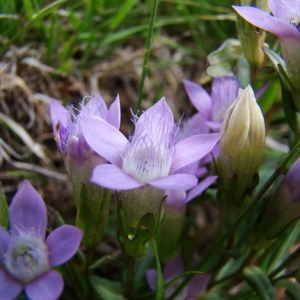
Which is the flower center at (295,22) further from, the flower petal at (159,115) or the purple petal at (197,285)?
the purple petal at (197,285)

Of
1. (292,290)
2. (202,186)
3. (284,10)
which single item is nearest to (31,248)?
(202,186)

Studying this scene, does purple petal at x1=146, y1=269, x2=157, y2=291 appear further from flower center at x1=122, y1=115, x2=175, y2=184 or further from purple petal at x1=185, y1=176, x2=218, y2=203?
flower center at x1=122, y1=115, x2=175, y2=184

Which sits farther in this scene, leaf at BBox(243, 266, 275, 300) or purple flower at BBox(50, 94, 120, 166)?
leaf at BBox(243, 266, 275, 300)

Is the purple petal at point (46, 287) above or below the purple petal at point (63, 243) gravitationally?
below

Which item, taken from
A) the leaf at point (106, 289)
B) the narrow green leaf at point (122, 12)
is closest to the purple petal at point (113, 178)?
the leaf at point (106, 289)

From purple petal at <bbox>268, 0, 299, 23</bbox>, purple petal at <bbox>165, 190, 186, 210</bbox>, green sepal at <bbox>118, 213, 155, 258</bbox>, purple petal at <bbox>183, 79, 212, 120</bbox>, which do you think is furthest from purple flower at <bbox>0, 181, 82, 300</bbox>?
purple petal at <bbox>268, 0, 299, 23</bbox>

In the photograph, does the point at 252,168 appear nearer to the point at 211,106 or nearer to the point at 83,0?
the point at 211,106

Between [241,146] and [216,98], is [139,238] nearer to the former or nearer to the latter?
[241,146]
